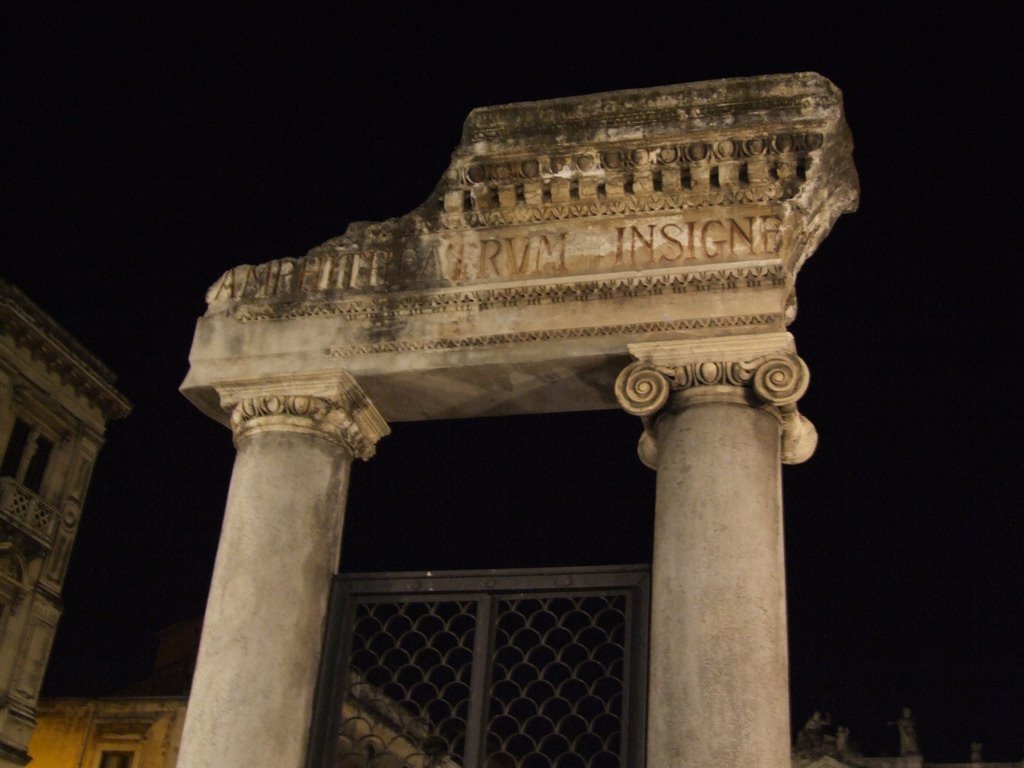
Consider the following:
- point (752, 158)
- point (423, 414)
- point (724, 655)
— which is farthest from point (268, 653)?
point (752, 158)

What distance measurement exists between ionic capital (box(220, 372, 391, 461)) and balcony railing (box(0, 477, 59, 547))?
22407 mm

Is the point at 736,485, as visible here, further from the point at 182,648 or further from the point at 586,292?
the point at 182,648

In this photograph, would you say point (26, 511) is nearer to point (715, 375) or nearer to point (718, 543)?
point (715, 375)

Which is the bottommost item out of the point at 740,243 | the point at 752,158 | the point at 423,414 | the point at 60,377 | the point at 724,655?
the point at 724,655

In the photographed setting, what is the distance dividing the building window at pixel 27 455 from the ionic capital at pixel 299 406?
76.0 ft

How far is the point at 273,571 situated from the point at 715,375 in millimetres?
2846

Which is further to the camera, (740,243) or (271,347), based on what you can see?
(271,347)

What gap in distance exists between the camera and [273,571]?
7.56 m

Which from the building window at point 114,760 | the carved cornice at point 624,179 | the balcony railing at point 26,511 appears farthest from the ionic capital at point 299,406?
the building window at point 114,760

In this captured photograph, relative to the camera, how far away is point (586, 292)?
773cm

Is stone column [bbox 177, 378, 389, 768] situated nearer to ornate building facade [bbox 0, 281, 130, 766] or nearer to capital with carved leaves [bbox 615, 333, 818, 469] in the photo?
capital with carved leaves [bbox 615, 333, 818, 469]

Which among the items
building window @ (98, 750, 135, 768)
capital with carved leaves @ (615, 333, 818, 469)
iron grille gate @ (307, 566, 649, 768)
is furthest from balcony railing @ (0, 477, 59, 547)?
capital with carved leaves @ (615, 333, 818, 469)

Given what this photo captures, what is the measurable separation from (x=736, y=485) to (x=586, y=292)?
1.57m

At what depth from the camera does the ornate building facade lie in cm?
2873
